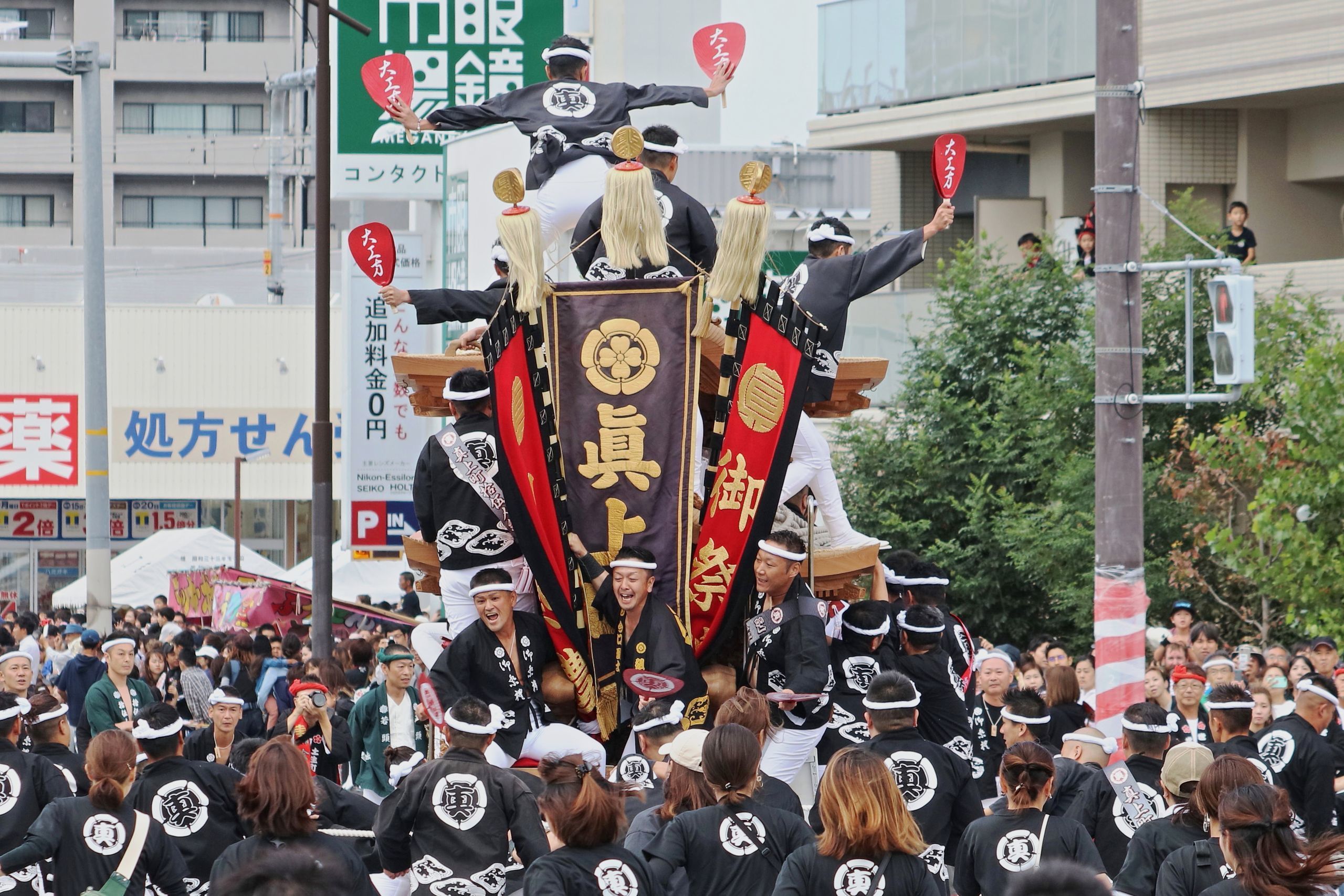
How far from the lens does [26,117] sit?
147ft

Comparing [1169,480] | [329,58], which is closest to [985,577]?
[1169,480]

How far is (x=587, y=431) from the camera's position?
7.92 m

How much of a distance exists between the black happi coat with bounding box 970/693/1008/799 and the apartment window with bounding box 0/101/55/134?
1594 inches

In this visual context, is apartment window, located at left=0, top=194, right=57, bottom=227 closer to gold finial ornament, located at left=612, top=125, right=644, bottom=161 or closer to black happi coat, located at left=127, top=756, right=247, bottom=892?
gold finial ornament, located at left=612, top=125, right=644, bottom=161

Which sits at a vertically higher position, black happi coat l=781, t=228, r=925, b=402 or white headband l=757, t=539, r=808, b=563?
black happi coat l=781, t=228, r=925, b=402

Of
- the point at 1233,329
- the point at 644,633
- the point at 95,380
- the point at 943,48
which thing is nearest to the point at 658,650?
the point at 644,633

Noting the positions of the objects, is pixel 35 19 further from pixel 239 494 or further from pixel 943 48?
pixel 943 48

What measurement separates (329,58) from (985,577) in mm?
8040

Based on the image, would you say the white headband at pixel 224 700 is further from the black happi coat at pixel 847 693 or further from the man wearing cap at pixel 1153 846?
the man wearing cap at pixel 1153 846

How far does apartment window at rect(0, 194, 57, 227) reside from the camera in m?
45.0

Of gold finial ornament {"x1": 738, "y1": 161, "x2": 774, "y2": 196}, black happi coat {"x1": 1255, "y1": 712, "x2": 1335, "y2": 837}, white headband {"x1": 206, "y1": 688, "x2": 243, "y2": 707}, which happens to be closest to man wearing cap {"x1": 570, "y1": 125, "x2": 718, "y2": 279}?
gold finial ornament {"x1": 738, "y1": 161, "x2": 774, "y2": 196}

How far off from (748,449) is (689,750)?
2236mm

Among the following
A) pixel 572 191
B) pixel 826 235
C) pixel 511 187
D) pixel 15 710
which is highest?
pixel 572 191

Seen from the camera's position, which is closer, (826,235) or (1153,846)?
(1153,846)
